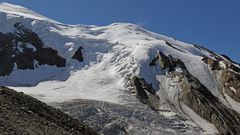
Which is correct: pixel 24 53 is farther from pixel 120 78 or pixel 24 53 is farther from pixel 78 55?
pixel 120 78

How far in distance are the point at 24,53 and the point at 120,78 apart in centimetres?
2150

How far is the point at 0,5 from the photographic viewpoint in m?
134

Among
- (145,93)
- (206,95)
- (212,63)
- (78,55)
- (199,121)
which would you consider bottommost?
(199,121)

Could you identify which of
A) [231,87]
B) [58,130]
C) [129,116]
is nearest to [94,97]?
[129,116]

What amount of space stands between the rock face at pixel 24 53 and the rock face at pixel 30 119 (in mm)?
61257

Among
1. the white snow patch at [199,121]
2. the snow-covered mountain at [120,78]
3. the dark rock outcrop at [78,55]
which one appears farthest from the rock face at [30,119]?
the dark rock outcrop at [78,55]

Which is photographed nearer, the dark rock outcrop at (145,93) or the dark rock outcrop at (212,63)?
the dark rock outcrop at (145,93)

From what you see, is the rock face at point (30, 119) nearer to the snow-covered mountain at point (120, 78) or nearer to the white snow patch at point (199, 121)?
the snow-covered mountain at point (120, 78)

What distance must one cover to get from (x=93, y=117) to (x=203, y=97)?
85.7ft

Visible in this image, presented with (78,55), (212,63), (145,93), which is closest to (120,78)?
(145,93)

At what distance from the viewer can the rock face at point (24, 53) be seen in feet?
310

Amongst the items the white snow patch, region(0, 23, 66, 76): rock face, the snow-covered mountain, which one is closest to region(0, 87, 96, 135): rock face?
the snow-covered mountain

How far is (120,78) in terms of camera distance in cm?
8669

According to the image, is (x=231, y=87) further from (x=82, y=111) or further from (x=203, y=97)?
(x=82, y=111)
